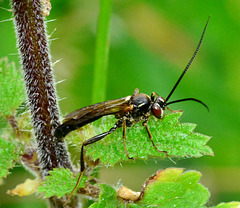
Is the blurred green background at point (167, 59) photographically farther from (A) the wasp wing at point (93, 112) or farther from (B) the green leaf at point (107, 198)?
(B) the green leaf at point (107, 198)

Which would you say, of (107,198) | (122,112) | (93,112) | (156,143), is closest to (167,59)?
(122,112)

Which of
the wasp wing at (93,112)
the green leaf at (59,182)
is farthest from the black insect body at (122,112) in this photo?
the green leaf at (59,182)

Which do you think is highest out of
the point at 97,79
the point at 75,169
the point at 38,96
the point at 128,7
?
the point at 128,7

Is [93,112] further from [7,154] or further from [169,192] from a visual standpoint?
[169,192]

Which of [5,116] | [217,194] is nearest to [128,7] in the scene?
[217,194]

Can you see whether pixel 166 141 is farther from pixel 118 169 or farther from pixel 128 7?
pixel 128 7

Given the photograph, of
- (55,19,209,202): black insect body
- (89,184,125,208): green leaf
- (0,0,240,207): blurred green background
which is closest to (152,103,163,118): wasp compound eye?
(55,19,209,202): black insect body
